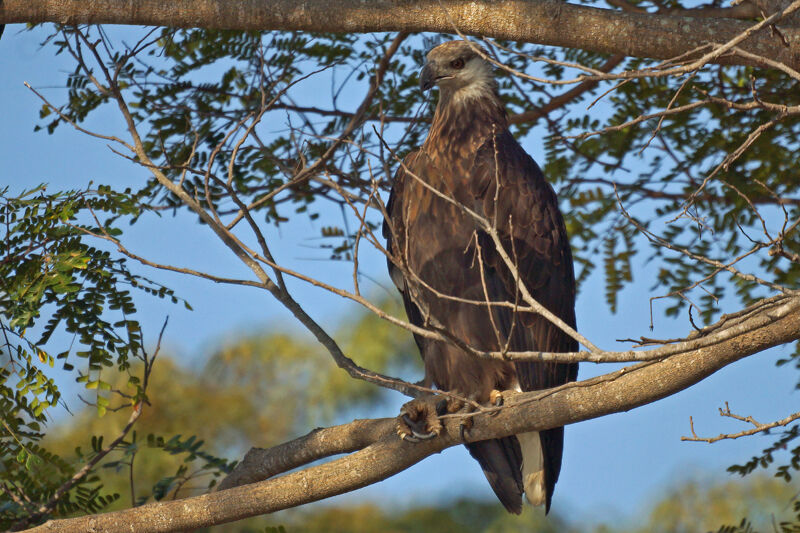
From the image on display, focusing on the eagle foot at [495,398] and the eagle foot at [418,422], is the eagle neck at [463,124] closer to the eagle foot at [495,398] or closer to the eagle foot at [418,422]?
the eagle foot at [495,398]

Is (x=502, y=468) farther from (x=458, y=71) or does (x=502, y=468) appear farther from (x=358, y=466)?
(x=458, y=71)

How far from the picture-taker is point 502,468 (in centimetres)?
370

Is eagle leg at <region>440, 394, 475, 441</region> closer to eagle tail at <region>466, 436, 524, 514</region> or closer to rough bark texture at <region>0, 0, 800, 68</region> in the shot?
eagle tail at <region>466, 436, 524, 514</region>

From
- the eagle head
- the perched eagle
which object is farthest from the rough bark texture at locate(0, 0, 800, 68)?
the eagle head

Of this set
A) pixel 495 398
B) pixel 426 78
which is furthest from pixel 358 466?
pixel 426 78

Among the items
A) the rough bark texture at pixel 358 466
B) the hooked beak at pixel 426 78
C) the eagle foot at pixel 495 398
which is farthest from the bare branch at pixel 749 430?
the hooked beak at pixel 426 78

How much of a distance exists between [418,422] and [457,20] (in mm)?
1484

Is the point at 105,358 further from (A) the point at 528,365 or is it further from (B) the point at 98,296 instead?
(A) the point at 528,365

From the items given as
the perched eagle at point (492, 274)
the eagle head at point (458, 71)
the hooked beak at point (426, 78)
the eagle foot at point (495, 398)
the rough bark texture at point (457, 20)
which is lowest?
the eagle foot at point (495, 398)

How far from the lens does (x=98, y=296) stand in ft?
10.0

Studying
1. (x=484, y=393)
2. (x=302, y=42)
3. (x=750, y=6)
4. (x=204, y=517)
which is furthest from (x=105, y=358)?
(x=750, y=6)

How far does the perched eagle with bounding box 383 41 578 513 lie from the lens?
142 inches

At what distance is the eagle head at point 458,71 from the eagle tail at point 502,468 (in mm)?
1641

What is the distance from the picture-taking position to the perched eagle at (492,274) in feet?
11.9
